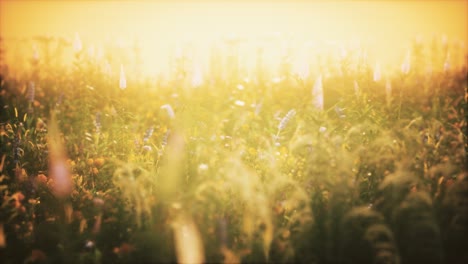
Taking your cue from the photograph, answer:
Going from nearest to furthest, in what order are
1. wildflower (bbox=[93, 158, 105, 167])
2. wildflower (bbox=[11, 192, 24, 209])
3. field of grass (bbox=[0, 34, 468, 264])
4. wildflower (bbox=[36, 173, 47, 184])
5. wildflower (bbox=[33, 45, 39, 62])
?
field of grass (bbox=[0, 34, 468, 264]) → wildflower (bbox=[11, 192, 24, 209]) → wildflower (bbox=[36, 173, 47, 184]) → wildflower (bbox=[93, 158, 105, 167]) → wildflower (bbox=[33, 45, 39, 62])

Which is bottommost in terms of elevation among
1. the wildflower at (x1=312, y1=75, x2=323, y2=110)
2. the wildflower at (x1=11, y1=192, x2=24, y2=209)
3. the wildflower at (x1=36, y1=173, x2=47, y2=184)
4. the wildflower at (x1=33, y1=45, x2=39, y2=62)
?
the wildflower at (x1=36, y1=173, x2=47, y2=184)

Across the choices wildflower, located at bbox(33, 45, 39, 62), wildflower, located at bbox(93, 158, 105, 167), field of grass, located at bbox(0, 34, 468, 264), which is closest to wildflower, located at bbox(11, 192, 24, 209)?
field of grass, located at bbox(0, 34, 468, 264)

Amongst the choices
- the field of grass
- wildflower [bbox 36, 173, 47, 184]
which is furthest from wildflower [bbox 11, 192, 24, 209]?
wildflower [bbox 36, 173, 47, 184]

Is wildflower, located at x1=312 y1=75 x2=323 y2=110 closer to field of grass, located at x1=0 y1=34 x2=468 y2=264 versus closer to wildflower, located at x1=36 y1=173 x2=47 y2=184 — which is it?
field of grass, located at x1=0 y1=34 x2=468 y2=264

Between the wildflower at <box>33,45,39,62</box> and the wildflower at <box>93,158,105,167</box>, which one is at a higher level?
the wildflower at <box>33,45,39,62</box>

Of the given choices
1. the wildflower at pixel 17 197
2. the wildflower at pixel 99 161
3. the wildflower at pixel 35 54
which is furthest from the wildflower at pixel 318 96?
the wildflower at pixel 35 54

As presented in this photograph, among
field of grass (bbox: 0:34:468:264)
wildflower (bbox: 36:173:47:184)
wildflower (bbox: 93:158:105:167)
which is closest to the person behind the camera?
field of grass (bbox: 0:34:468:264)

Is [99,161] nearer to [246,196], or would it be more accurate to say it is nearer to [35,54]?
[246,196]

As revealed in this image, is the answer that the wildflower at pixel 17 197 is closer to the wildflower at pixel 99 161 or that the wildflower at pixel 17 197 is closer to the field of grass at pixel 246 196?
the field of grass at pixel 246 196

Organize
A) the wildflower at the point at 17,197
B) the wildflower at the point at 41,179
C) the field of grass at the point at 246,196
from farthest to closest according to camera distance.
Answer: the wildflower at the point at 41,179 < the wildflower at the point at 17,197 < the field of grass at the point at 246,196

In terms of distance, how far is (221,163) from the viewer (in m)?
2.78

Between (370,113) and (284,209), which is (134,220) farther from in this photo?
(370,113)

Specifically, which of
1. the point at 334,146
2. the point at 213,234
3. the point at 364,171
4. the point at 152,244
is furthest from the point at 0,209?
the point at 364,171

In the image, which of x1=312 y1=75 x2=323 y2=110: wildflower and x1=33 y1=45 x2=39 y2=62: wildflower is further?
x1=33 y1=45 x2=39 y2=62: wildflower
